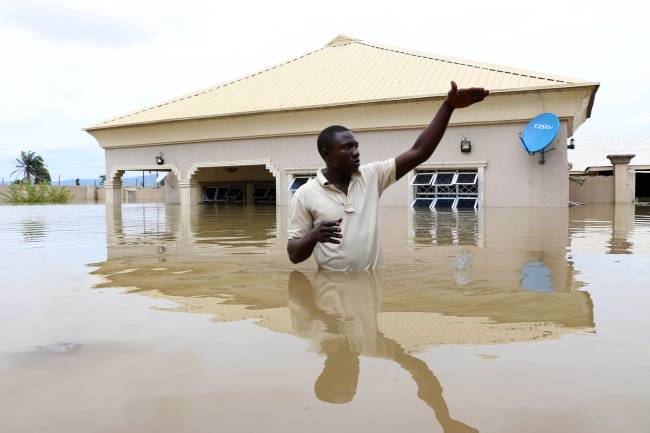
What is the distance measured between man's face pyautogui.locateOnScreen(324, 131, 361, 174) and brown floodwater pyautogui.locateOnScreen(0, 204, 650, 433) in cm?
76

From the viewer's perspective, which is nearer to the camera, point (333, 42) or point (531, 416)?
point (531, 416)

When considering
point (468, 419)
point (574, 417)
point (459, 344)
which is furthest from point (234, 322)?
point (574, 417)

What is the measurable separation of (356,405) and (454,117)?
50.2ft

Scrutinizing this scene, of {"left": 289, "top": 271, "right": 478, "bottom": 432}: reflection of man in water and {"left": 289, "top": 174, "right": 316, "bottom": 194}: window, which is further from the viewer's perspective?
{"left": 289, "top": 174, "right": 316, "bottom": 194}: window

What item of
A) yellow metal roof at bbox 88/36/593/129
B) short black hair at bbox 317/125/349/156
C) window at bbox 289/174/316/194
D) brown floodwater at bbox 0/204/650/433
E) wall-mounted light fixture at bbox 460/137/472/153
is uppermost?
yellow metal roof at bbox 88/36/593/129

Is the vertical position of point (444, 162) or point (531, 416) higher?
point (444, 162)

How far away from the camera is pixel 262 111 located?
58.9 feet

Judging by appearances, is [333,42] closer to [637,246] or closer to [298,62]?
[298,62]

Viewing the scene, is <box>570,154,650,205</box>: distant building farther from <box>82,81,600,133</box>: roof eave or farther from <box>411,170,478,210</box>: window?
<box>411,170,478,210</box>: window

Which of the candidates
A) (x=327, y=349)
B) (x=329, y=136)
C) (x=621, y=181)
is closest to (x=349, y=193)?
(x=329, y=136)

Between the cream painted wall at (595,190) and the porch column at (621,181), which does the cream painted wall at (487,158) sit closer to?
the porch column at (621,181)

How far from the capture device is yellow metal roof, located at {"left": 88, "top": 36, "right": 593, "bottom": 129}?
1611 cm

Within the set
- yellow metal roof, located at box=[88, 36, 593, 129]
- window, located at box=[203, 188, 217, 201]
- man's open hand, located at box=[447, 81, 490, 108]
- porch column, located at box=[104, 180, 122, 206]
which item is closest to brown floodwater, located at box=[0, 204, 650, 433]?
man's open hand, located at box=[447, 81, 490, 108]

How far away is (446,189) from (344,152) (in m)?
13.7
